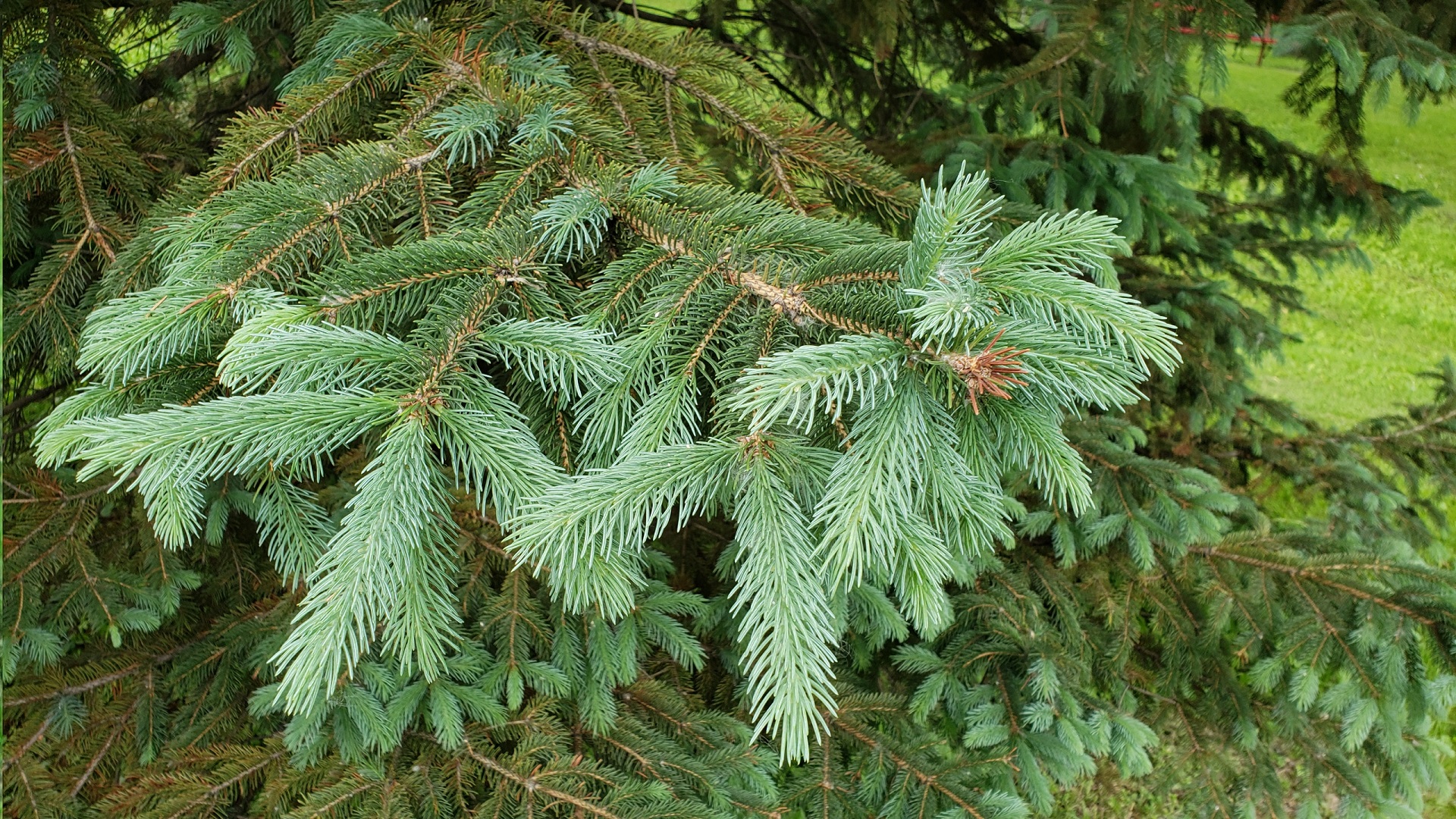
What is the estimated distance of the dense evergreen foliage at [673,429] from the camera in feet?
2.87

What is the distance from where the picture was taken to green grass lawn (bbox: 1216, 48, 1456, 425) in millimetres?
7359

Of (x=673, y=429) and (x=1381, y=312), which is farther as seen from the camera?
(x=1381, y=312)

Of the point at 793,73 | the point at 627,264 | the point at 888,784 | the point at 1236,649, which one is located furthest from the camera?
the point at 793,73

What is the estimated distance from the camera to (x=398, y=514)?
0.87 m

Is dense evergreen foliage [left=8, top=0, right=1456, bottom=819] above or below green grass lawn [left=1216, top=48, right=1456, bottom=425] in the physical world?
above

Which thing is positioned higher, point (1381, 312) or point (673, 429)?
point (673, 429)

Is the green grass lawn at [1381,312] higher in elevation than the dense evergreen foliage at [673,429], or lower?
lower

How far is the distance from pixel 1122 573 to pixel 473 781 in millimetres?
2210

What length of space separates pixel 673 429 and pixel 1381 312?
10.7 meters

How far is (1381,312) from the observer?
29.5 feet

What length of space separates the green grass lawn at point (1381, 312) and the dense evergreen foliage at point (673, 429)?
289 centimetres

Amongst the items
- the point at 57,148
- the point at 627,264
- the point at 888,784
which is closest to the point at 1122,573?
the point at 888,784

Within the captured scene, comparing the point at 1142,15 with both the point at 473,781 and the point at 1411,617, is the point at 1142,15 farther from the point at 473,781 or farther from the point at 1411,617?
the point at 473,781

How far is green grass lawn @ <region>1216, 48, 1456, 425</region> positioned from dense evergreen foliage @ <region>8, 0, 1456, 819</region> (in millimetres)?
2892
